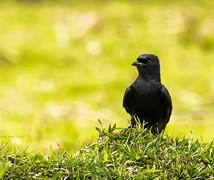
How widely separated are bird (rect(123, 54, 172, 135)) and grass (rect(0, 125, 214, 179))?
32.3 inches

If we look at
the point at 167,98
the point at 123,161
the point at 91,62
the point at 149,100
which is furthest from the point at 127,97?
the point at 91,62

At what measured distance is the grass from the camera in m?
5.01

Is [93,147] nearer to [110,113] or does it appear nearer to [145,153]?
[145,153]

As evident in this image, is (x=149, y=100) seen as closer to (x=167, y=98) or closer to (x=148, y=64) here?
(x=167, y=98)

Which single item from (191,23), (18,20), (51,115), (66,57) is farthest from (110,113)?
(18,20)

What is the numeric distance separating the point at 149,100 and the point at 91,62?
713 centimetres

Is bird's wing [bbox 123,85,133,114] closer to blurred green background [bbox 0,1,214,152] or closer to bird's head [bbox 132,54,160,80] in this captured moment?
bird's head [bbox 132,54,160,80]

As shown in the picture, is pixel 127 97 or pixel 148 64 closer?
pixel 127 97

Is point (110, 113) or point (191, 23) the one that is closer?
point (110, 113)

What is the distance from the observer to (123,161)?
16.9ft

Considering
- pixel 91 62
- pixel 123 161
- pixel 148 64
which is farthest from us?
pixel 91 62

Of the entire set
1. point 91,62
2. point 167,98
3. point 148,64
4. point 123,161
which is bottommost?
point 123,161

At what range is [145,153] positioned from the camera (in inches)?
206

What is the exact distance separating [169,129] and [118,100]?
176cm
